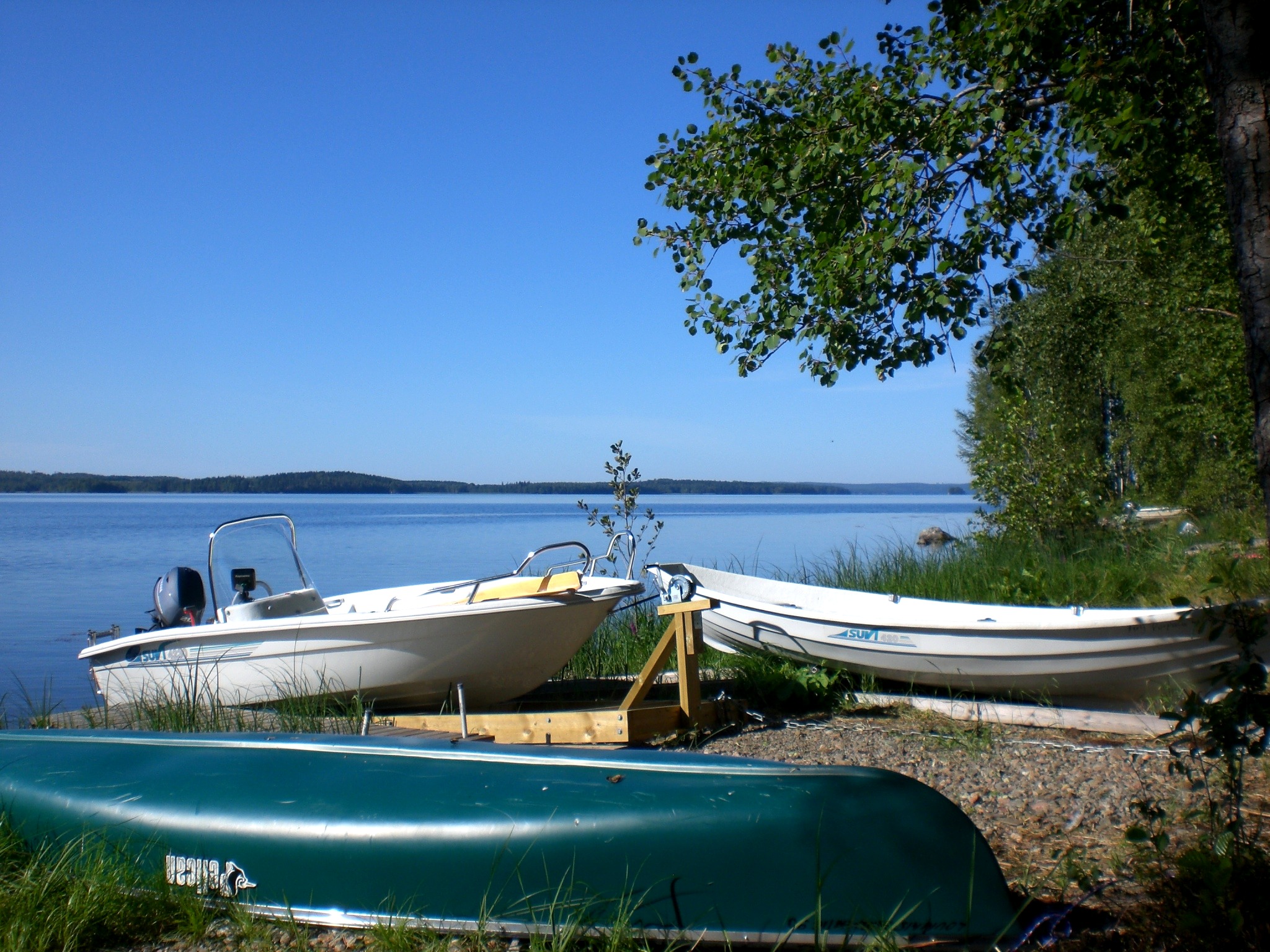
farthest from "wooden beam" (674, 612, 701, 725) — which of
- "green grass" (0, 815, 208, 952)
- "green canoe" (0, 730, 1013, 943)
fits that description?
"green grass" (0, 815, 208, 952)

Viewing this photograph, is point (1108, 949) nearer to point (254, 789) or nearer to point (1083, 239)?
point (254, 789)

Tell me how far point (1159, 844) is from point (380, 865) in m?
2.17

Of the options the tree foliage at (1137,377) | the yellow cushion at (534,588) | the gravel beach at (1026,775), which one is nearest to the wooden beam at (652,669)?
the gravel beach at (1026,775)

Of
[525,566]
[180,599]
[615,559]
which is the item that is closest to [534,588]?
[525,566]

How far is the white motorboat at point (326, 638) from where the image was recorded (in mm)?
6062

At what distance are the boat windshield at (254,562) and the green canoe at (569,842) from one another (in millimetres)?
3821

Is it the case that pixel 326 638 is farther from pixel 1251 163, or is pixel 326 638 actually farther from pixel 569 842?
pixel 1251 163

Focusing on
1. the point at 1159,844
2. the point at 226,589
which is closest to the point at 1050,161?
the point at 1159,844

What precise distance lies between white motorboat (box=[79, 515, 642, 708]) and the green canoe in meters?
2.73

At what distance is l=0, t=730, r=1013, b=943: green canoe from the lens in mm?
2557

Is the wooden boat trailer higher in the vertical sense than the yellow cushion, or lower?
lower

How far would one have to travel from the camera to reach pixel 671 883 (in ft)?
8.57

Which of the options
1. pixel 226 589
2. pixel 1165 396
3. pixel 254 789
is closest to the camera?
pixel 254 789

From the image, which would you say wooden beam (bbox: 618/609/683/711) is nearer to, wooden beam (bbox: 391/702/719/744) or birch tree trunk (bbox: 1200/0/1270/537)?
wooden beam (bbox: 391/702/719/744)
